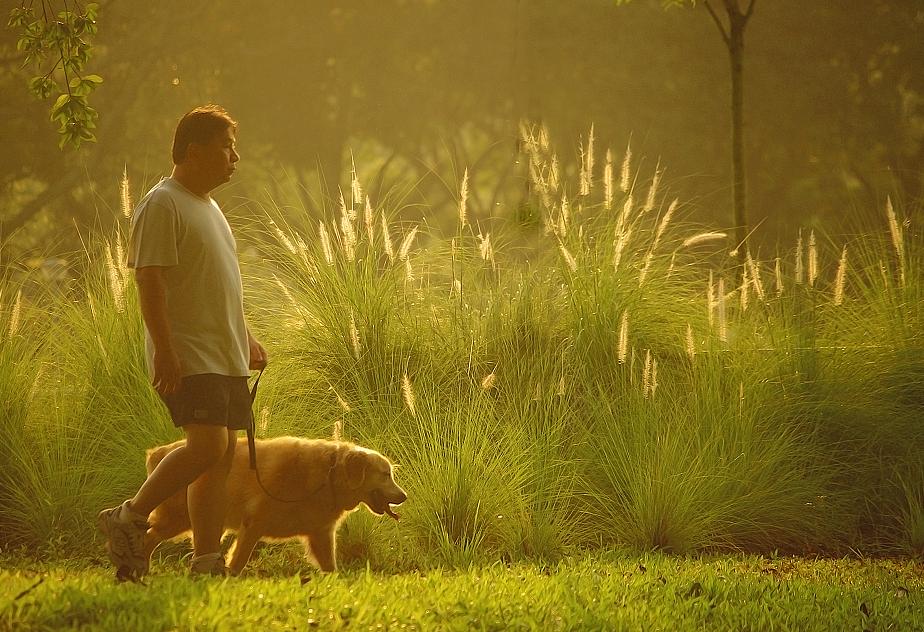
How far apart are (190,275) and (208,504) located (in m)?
0.91

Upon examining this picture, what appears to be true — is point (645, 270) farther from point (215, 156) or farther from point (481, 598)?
point (215, 156)

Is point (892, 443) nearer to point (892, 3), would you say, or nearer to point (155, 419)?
point (155, 419)

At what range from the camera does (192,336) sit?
14.1 ft

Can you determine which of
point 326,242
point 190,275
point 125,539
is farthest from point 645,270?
point 125,539

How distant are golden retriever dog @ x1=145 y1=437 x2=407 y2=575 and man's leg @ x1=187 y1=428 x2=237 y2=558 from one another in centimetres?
34

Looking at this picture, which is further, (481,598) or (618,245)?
(618,245)

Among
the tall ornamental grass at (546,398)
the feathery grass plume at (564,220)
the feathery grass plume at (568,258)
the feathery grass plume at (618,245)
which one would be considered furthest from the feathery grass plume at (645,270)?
the feathery grass plume at (564,220)

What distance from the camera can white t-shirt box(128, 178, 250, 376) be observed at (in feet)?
13.9

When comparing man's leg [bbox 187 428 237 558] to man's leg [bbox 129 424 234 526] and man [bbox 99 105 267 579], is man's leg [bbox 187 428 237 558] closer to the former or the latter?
man [bbox 99 105 267 579]

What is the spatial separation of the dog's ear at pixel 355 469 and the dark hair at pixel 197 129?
1.43 metres

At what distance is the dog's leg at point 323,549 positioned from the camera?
500 cm

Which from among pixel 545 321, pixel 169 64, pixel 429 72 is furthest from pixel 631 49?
pixel 545 321

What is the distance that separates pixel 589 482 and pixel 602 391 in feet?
1.75

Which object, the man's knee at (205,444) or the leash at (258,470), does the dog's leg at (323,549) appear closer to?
the leash at (258,470)
